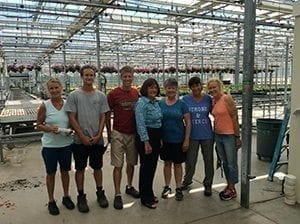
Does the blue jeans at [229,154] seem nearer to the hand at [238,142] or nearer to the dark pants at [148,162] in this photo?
the hand at [238,142]

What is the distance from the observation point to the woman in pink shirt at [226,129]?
9.98ft

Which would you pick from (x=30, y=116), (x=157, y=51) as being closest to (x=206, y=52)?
(x=157, y=51)

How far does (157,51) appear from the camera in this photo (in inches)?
627

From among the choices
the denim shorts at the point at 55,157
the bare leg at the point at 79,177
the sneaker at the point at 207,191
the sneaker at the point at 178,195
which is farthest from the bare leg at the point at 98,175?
the sneaker at the point at 207,191

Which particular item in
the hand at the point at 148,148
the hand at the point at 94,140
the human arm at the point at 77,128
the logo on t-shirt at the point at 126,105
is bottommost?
the hand at the point at 148,148

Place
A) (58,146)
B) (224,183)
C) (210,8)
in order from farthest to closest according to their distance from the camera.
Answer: (210,8) → (224,183) → (58,146)

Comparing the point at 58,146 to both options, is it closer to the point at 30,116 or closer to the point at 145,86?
the point at 145,86

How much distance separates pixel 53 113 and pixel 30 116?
3687 mm

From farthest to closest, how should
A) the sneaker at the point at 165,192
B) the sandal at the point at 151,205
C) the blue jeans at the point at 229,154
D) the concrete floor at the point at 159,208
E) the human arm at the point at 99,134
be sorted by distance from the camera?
1. the sneaker at the point at 165,192
2. the blue jeans at the point at 229,154
3. the sandal at the point at 151,205
4. the human arm at the point at 99,134
5. the concrete floor at the point at 159,208

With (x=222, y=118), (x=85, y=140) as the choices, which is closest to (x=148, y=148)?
(x=85, y=140)

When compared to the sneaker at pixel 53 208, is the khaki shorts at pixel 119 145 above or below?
above

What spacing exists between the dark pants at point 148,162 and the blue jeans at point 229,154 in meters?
0.69

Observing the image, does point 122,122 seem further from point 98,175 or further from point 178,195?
point 178,195

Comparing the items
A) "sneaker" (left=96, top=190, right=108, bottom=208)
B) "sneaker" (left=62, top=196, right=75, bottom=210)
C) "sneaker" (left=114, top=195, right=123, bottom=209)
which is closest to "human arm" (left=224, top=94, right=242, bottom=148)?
"sneaker" (left=114, top=195, right=123, bottom=209)
